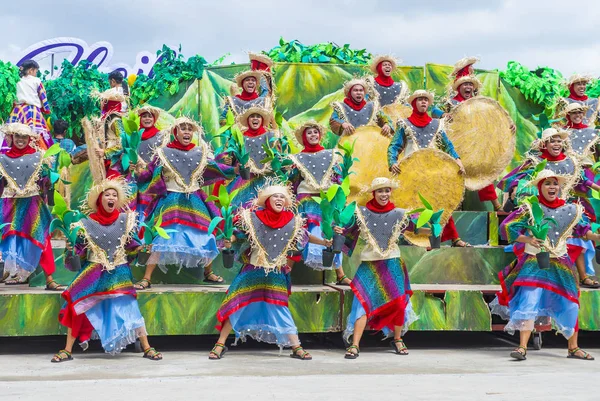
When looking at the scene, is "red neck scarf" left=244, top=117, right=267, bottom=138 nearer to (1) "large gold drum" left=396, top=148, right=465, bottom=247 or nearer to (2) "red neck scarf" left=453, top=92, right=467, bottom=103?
(1) "large gold drum" left=396, top=148, right=465, bottom=247

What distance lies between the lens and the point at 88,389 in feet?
19.2

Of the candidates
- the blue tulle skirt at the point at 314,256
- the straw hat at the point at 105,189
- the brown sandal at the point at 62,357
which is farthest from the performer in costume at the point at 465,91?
the brown sandal at the point at 62,357

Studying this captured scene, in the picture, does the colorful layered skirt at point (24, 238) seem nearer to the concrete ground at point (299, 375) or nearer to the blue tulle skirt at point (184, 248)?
the concrete ground at point (299, 375)

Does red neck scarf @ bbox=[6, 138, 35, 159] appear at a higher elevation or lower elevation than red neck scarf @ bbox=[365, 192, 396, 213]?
higher

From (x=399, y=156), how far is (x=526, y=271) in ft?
6.29

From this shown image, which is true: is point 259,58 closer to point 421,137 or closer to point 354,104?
point 354,104

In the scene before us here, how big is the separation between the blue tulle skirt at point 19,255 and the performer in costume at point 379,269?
2575 mm

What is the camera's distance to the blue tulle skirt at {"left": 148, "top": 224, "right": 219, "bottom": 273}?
776cm

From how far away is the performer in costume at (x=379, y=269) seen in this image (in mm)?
7387

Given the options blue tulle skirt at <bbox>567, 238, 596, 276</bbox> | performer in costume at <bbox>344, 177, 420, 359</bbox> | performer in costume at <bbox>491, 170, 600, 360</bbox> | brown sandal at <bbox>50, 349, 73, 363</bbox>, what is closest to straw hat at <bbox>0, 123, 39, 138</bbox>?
brown sandal at <bbox>50, 349, 73, 363</bbox>

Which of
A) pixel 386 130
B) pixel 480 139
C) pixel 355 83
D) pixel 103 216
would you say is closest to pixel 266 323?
pixel 103 216

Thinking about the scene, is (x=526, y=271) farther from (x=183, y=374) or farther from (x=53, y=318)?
(x=53, y=318)

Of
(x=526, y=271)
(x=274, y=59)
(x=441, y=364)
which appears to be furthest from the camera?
(x=274, y=59)

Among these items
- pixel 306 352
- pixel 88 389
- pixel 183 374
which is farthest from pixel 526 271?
pixel 88 389
